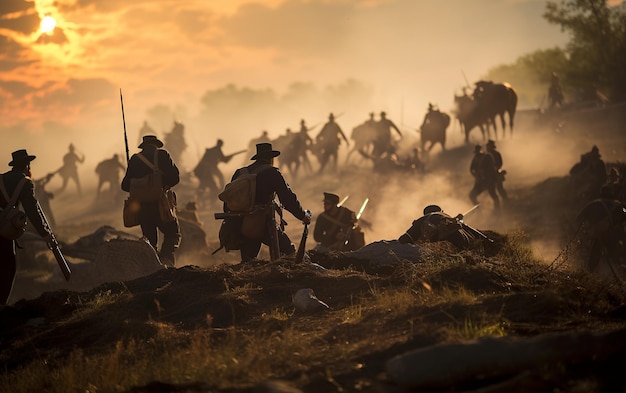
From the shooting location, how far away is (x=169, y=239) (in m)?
11.3

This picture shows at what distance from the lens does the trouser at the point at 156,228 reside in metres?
10.8

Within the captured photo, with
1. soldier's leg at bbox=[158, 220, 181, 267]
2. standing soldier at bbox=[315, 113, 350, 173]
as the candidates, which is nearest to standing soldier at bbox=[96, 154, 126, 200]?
standing soldier at bbox=[315, 113, 350, 173]

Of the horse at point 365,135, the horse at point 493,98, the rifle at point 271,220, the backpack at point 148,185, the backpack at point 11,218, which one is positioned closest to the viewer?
the backpack at point 11,218

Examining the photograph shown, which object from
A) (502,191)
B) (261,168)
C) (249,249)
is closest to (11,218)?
(249,249)

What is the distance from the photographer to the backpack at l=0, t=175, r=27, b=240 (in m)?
9.07

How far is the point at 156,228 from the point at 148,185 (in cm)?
80

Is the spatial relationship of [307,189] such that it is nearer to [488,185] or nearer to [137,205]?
[488,185]

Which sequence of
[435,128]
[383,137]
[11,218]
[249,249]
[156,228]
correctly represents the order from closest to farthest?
1. [11,218]
2. [249,249]
3. [156,228]
4. [435,128]
5. [383,137]

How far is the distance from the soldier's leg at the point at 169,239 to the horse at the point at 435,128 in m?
21.5

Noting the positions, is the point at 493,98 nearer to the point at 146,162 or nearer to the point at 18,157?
the point at 146,162

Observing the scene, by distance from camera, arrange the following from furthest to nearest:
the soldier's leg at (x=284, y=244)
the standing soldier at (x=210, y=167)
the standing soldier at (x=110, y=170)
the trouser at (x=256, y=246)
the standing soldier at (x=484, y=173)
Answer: the standing soldier at (x=110, y=170), the standing soldier at (x=210, y=167), the standing soldier at (x=484, y=173), the soldier's leg at (x=284, y=244), the trouser at (x=256, y=246)

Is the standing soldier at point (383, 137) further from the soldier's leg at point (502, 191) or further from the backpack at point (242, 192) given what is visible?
the backpack at point (242, 192)

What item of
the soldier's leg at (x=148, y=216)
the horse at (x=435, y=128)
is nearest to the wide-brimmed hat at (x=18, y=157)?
the soldier's leg at (x=148, y=216)

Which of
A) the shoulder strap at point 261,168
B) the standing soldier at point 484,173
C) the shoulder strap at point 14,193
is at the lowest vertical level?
the standing soldier at point 484,173
